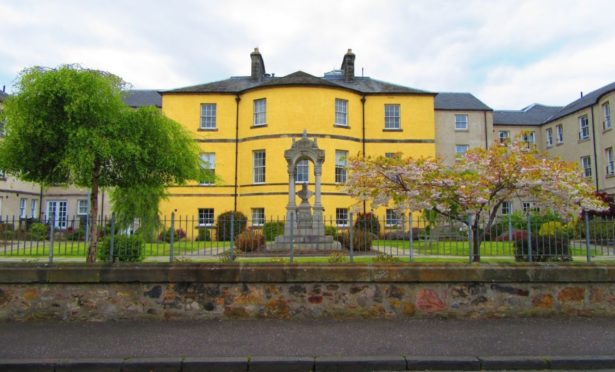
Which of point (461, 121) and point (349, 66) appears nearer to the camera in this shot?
point (349, 66)

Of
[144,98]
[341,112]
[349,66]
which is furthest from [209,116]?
[144,98]

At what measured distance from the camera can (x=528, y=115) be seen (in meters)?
40.1

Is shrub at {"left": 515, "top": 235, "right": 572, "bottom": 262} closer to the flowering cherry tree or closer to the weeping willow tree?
the flowering cherry tree

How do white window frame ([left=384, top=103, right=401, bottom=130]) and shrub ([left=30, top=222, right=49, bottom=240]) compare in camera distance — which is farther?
white window frame ([left=384, top=103, right=401, bottom=130])

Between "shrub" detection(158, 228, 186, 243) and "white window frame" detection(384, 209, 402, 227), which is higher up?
"white window frame" detection(384, 209, 402, 227)

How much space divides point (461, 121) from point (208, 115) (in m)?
19.2

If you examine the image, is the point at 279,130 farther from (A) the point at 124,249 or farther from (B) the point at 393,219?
(A) the point at 124,249

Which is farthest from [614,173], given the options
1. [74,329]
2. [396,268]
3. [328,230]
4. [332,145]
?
[74,329]

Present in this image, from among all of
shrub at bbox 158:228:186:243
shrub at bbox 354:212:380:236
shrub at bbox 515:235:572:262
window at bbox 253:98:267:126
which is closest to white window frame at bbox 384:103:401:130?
window at bbox 253:98:267:126

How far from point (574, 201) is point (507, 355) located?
6.88m

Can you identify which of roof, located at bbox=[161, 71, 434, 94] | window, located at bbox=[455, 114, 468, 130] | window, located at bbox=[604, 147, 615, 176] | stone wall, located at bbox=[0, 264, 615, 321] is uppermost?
roof, located at bbox=[161, 71, 434, 94]

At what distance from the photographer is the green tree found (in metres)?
9.51

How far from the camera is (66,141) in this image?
9.90 m

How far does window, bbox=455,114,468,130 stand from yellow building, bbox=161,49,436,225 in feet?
18.7
